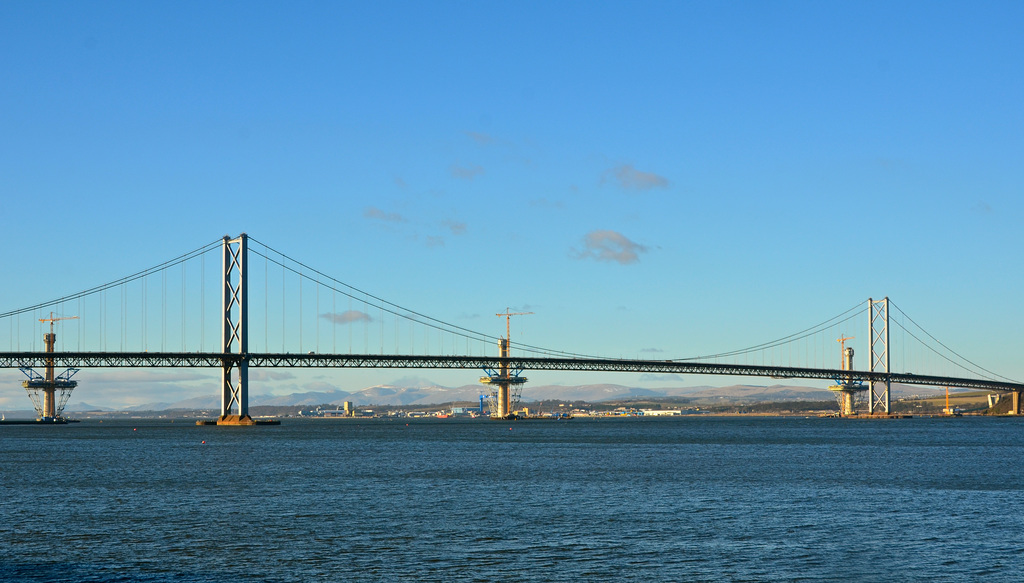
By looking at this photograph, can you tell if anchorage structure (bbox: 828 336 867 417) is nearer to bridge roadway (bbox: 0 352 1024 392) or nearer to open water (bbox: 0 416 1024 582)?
bridge roadway (bbox: 0 352 1024 392)

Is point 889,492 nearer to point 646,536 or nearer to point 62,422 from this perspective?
point 646,536

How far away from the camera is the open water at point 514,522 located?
1902cm

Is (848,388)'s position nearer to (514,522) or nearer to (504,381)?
(504,381)

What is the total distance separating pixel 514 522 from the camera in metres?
24.8

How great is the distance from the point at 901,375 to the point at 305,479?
121639mm

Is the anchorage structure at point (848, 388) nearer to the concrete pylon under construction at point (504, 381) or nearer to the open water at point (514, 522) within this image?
the concrete pylon under construction at point (504, 381)

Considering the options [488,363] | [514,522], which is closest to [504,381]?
[488,363]

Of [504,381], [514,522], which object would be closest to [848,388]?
[504,381]

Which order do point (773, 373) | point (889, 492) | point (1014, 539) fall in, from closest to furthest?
point (1014, 539) < point (889, 492) < point (773, 373)

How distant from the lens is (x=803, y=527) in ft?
78.6

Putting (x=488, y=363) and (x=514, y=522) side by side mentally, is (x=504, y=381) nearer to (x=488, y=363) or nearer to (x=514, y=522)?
(x=488, y=363)

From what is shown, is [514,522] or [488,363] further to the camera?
[488,363]

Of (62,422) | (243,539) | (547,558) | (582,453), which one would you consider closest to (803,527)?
(547,558)

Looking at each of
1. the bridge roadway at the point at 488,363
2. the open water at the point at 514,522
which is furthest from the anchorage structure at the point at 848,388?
the open water at the point at 514,522
